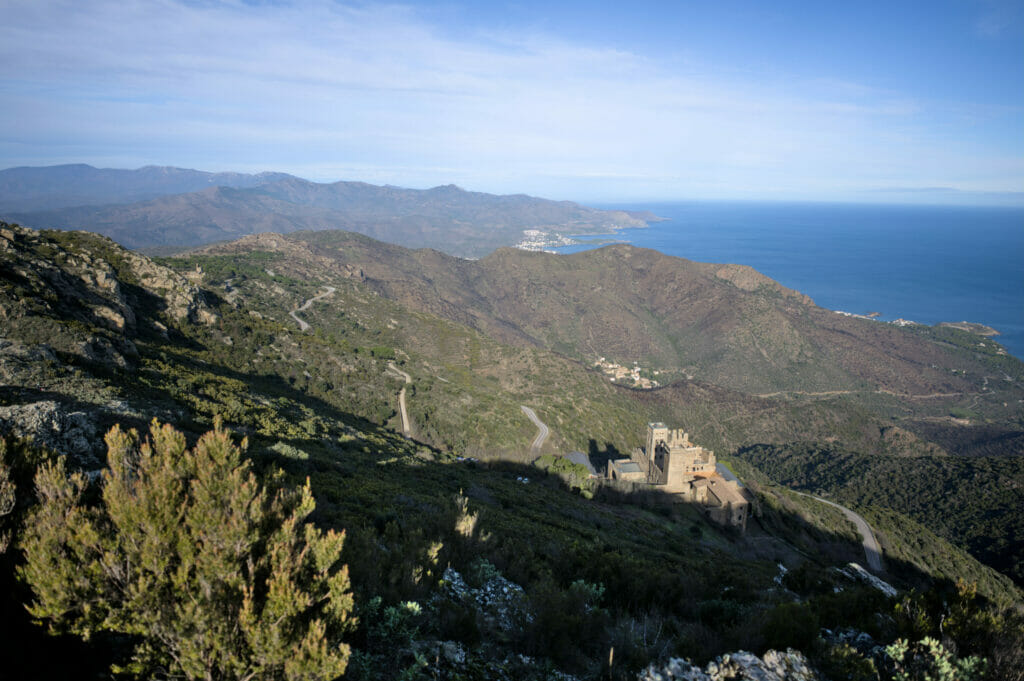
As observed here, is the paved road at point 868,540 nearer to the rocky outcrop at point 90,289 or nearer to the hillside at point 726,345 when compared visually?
the hillside at point 726,345

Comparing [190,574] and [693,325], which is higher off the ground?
[190,574]

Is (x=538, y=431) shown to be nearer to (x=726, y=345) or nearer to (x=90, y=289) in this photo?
(x=90, y=289)

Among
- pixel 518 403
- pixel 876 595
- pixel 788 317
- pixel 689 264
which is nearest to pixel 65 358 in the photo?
pixel 876 595

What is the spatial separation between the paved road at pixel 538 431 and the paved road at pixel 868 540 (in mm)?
24935

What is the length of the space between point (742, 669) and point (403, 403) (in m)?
39.6

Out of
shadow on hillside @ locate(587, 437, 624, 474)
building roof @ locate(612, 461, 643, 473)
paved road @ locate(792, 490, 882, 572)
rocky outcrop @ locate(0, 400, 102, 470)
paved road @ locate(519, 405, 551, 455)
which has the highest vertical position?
rocky outcrop @ locate(0, 400, 102, 470)

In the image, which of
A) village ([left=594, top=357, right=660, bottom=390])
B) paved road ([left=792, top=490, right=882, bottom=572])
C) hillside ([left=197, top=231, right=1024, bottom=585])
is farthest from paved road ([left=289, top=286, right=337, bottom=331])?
village ([left=594, top=357, right=660, bottom=390])

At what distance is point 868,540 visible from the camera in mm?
38875

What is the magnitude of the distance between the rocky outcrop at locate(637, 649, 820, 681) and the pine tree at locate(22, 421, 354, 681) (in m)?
4.57

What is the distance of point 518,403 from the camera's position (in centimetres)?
5309

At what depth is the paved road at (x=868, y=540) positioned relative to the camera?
35128mm

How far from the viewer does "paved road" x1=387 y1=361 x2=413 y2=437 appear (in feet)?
129

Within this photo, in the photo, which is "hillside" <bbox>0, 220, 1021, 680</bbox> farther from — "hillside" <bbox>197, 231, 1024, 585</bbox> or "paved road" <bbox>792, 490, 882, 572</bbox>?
"hillside" <bbox>197, 231, 1024, 585</bbox>

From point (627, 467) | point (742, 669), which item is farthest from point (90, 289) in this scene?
point (627, 467)
